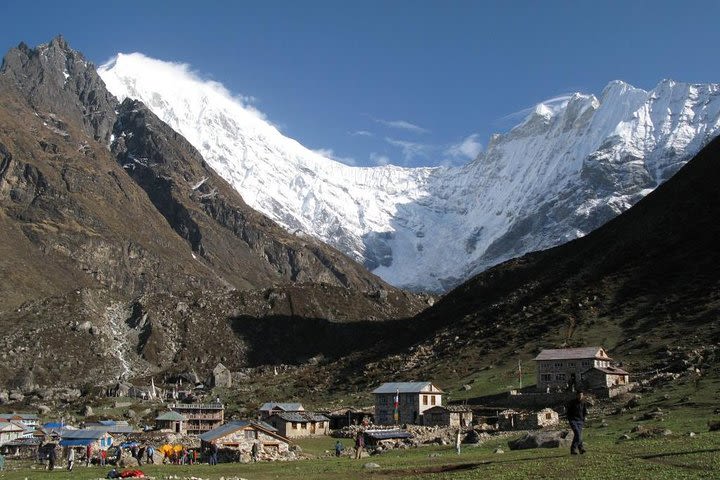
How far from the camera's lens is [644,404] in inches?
3327

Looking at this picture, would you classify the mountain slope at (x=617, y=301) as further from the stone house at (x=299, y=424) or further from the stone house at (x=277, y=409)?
the stone house at (x=299, y=424)

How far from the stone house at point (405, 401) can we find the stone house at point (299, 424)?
8.17 meters

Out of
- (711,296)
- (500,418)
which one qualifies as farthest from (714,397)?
(711,296)

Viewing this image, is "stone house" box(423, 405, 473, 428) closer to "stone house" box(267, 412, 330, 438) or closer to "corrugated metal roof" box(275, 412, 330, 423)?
"stone house" box(267, 412, 330, 438)

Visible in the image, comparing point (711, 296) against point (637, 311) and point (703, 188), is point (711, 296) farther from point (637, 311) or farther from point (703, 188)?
point (703, 188)

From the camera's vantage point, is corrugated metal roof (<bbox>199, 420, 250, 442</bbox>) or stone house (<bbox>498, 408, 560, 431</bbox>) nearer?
corrugated metal roof (<bbox>199, 420, 250, 442</bbox>)

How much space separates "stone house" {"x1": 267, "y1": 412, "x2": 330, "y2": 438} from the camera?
359 feet

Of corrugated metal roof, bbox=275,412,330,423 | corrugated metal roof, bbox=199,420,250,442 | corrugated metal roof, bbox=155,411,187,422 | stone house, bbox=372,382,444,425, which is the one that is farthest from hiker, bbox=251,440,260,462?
corrugated metal roof, bbox=155,411,187,422

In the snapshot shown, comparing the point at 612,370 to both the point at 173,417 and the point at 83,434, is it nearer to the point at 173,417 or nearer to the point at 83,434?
the point at 173,417

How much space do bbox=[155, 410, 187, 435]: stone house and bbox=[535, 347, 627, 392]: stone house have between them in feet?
168

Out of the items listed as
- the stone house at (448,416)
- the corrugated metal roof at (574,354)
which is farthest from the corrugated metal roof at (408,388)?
the corrugated metal roof at (574,354)

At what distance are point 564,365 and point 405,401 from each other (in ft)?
72.1

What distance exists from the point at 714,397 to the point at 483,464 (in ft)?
155

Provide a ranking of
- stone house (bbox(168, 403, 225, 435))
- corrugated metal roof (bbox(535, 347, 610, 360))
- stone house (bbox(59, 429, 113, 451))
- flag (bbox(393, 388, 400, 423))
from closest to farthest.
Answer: stone house (bbox(59, 429, 113, 451)), flag (bbox(393, 388, 400, 423)), corrugated metal roof (bbox(535, 347, 610, 360)), stone house (bbox(168, 403, 225, 435))
